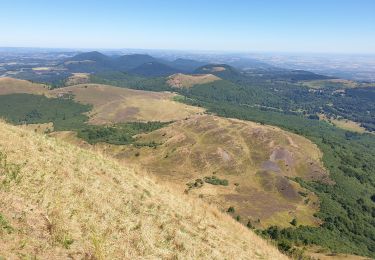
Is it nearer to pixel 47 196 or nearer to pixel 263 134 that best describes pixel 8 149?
pixel 47 196

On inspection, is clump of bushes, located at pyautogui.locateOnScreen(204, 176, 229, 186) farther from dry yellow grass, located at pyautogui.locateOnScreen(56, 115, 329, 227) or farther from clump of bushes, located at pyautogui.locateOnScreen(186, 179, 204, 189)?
clump of bushes, located at pyautogui.locateOnScreen(186, 179, 204, 189)

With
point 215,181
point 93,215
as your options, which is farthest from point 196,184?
point 93,215

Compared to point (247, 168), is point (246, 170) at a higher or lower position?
lower

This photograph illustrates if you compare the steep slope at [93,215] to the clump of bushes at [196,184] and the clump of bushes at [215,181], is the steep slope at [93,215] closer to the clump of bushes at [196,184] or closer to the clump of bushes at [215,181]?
the clump of bushes at [196,184]

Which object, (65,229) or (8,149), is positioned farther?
(8,149)

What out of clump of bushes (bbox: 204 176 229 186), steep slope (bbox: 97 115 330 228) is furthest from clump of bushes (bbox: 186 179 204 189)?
clump of bushes (bbox: 204 176 229 186)

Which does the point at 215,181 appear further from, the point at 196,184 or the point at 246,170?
the point at 246,170

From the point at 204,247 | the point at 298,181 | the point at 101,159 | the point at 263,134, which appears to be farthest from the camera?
the point at 263,134

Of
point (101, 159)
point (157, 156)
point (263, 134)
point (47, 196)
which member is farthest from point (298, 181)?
point (47, 196)

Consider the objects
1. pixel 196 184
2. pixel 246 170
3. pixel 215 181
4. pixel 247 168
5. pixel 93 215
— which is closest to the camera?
pixel 93 215
